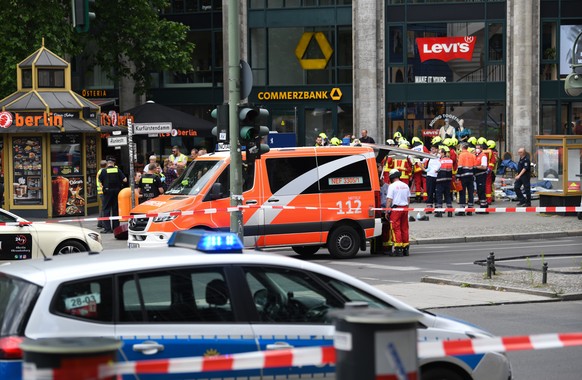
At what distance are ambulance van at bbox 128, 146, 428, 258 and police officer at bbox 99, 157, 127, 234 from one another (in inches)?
260

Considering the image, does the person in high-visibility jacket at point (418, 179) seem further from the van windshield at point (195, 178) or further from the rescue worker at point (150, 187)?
the van windshield at point (195, 178)

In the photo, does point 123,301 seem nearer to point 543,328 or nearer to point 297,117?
point 543,328

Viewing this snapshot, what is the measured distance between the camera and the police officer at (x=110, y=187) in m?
26.2

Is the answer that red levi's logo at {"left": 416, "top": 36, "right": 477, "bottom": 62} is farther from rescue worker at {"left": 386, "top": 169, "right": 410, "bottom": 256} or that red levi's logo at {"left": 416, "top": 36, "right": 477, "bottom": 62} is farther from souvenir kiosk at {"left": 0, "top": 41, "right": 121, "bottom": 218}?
rescue worker at {"left": 386, "top": 169, "right": 410, "bottom": 256}

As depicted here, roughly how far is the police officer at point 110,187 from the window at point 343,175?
7.92m

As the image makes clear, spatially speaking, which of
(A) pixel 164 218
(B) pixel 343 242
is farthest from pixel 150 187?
(B) pixel 343 242

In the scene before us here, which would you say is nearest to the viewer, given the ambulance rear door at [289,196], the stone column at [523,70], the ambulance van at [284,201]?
the ambulance van at [284,201]

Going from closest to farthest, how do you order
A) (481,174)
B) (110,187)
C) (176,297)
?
(176,297) → (110,187) → (481,174)

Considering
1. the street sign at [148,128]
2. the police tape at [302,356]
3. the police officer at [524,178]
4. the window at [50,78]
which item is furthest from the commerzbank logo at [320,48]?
the police tape at [302,356]

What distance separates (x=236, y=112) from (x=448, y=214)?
13.2 metres

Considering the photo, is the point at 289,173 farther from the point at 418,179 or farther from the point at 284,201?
the point at 418,179

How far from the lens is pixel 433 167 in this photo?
28.5 meters

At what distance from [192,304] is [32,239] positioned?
12.1 meters

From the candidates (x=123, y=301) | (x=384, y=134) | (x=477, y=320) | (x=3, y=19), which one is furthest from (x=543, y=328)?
(x=384, y=134)
